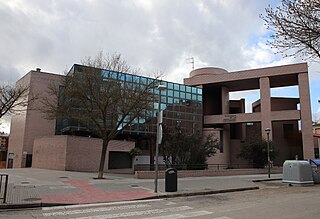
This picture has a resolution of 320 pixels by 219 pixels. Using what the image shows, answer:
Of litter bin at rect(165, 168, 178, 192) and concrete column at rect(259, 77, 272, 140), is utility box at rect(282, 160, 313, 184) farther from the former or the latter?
concrete column at rect(259, 77, 272, 140)

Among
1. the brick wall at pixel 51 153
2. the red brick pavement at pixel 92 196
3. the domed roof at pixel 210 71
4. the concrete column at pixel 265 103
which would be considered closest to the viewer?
the red brick pavement at pixel 92 196

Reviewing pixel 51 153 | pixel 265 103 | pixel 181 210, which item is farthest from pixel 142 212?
pixel 265 103

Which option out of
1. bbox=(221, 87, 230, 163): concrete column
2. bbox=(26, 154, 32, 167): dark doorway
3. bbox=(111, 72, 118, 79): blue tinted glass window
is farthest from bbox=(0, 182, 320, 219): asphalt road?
bbox=(221, 87, 230, 163): concrete column

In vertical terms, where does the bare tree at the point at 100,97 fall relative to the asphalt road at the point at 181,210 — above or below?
above

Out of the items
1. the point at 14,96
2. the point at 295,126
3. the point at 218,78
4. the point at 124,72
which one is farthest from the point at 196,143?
the point at 295,126

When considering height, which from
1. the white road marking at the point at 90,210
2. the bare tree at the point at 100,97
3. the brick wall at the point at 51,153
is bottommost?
the white road marking at the point at 90,210

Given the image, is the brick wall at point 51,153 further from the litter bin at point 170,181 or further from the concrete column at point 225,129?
the concrete column at point 225,129

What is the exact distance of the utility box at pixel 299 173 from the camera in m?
18.2

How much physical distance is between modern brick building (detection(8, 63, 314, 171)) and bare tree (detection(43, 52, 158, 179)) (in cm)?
908

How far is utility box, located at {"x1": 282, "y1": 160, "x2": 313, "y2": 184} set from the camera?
59.7ft

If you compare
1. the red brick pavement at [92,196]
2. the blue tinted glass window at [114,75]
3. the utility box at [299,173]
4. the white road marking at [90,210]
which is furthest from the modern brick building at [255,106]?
the white road marking at [90,210]

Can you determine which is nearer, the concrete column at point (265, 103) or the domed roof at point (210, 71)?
the concrete column at point (265, 103)

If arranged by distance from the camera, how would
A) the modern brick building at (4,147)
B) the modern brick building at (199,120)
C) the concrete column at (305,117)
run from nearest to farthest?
the modern brick building at (199,120) < the concrete column at (305,117) < the modern brick building at (4,147)

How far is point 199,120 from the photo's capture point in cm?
4494
